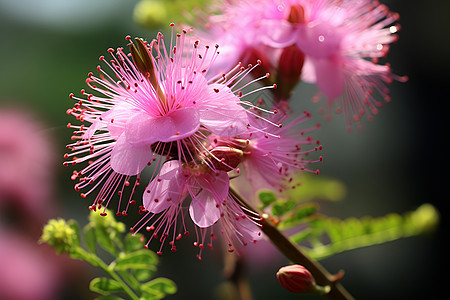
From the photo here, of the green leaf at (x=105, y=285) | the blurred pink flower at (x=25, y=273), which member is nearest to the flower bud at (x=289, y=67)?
the green leaf at (x=105, y=285)

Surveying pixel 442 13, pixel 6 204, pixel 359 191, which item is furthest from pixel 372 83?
pixel 442 13

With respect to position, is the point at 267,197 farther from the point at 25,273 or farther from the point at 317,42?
the point at 25,273

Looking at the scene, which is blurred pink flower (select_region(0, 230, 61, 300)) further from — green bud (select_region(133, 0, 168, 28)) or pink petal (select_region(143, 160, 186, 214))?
pink petal (select_region(143, 160, 186, 214))

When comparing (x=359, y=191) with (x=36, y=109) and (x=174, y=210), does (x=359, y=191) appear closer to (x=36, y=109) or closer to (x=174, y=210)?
(x=36, y=109)

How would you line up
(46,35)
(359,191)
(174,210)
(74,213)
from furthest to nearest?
1. (359,191)
2. (46,35)
3. (74,213)
4. (174,210)

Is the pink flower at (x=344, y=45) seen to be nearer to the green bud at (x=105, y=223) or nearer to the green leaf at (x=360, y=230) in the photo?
the green leaf at (x=360, y=230)
